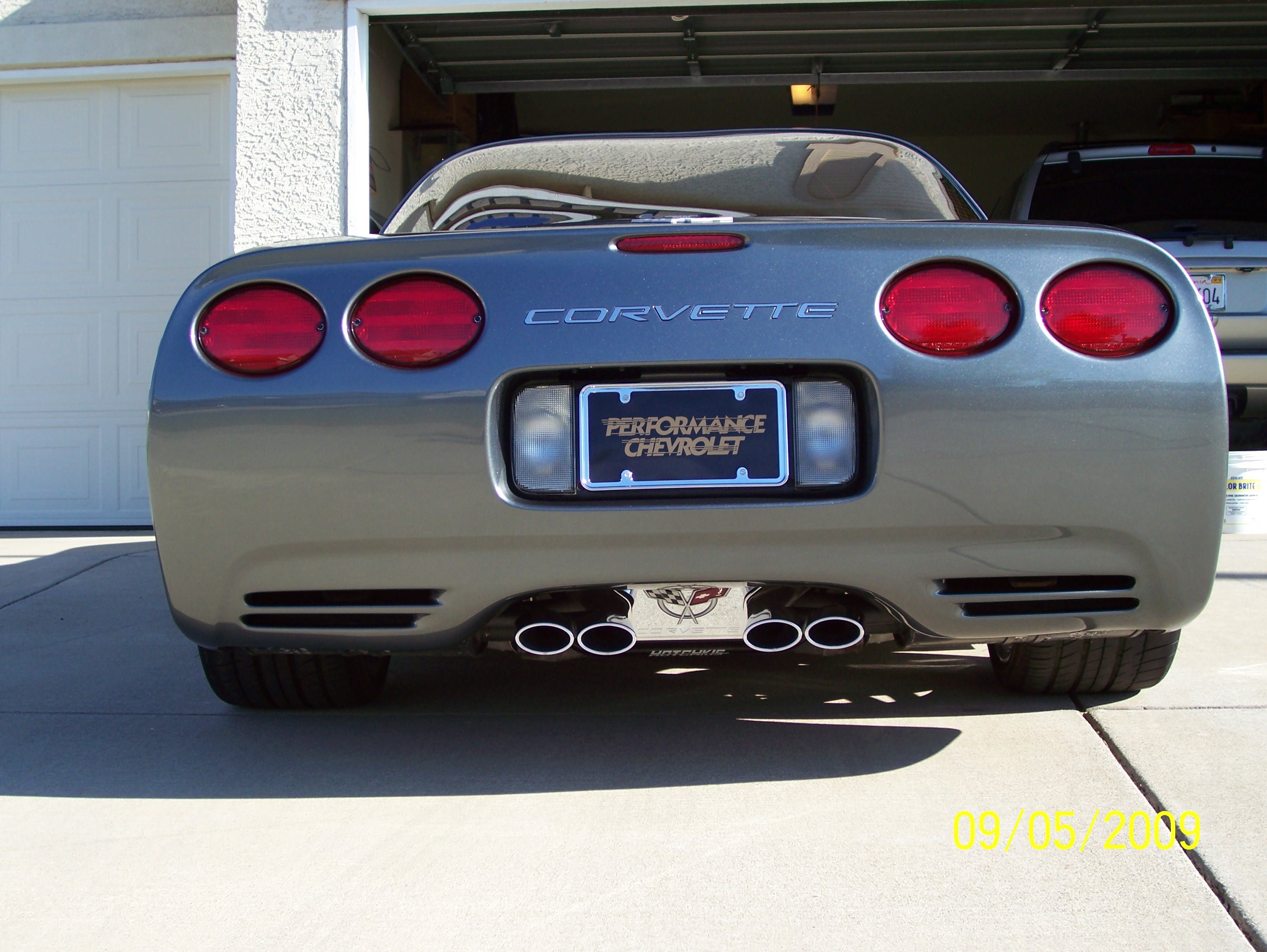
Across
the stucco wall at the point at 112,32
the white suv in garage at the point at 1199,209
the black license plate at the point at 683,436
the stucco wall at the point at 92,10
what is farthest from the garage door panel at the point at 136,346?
the black license plate at the point at 683,436

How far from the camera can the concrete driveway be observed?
58.0 inches

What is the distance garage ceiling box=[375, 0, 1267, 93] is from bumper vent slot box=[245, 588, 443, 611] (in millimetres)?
4905

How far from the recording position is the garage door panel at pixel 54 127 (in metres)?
6.46

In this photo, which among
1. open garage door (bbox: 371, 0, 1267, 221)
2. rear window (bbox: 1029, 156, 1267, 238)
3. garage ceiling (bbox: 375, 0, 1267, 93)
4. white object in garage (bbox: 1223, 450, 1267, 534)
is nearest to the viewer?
white object in garage (bbox: 1223, 450, 1267, 534)

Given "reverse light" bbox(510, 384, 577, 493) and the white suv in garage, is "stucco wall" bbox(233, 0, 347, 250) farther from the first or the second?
"reverse light" bbox(510, 384, 577, 493)

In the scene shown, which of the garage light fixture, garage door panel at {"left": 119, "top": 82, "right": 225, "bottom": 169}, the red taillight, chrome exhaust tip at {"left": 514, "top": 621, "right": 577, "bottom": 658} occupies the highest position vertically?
the garage light fixture

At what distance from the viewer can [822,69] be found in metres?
7.82

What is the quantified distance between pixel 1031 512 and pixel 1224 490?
0.33 meters

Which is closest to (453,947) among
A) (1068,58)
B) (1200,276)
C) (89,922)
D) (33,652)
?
(89,922)

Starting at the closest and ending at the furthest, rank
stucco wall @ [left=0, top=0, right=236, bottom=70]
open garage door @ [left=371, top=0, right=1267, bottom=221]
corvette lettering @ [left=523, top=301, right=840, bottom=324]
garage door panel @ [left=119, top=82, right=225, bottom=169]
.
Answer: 1. corvette lettering @ [left=523, top=301, right=840, bottom=324]
2. stucco wall @ [left=0, top=0, right=236, bottom=70]
3. garage door panel @ [left=119, top=82, right=225, bottom=169]
4. open garage door @ [left=371, top=0, right=1267, bottom=221]

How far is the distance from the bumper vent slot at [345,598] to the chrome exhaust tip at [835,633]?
24.4 inches

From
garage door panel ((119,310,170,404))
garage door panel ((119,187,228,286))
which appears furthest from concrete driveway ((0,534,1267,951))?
garage door panel ((119,187,228,286))

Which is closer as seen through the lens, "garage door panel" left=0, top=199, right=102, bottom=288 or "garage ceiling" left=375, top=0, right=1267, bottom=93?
"garage door panel" left=0, top=199, right=102, bottom=288

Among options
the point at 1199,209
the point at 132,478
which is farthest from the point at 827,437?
the point at 132,478
